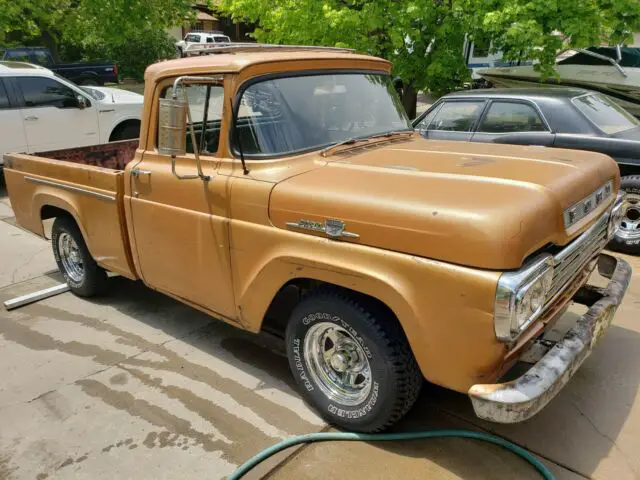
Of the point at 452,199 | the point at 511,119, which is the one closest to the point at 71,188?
the point at 452,199

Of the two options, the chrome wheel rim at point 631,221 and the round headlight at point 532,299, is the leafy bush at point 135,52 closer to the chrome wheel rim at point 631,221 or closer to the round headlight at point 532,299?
the chrome wheel rim at point 631,221

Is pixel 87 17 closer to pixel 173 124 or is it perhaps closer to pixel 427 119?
pixel 427 119

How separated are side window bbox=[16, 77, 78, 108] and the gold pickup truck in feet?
19.0

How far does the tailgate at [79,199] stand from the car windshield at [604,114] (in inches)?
195

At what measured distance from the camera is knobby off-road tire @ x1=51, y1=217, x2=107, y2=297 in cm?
474

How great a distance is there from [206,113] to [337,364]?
177 centimetres

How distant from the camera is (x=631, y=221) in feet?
19.1

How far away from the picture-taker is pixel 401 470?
275 centimetres

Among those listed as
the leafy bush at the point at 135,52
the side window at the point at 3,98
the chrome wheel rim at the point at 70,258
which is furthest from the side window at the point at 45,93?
the leafy bush at the point at 135,52

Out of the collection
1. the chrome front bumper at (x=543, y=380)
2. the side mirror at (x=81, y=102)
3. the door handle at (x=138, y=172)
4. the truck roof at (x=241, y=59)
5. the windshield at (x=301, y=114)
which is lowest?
the chrome front bumper at (x=543, y=380)

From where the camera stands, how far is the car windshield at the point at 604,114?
5887 mm

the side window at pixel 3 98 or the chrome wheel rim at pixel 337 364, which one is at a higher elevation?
the side window at pixel 3 98

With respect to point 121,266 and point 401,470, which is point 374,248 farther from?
point 121,266

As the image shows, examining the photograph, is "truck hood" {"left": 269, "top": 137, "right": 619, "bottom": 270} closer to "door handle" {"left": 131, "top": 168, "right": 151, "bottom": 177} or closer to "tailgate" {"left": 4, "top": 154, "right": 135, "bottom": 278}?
"door handle" {"left": 131, "top": 168, "right": 151, "bottom": 177}
